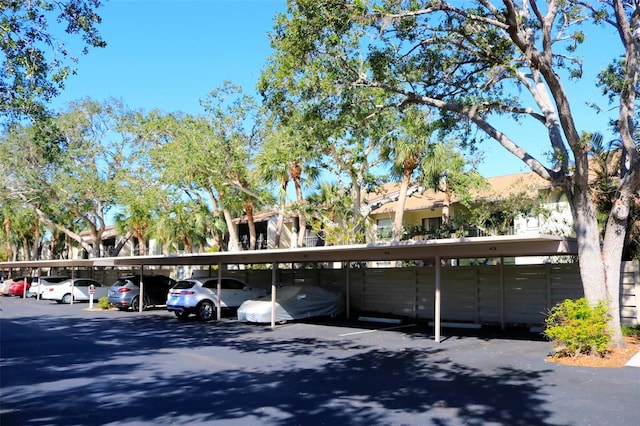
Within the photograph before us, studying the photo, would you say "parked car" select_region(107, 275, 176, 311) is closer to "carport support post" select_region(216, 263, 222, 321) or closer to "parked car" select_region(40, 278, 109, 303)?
"carport support post" select_region(216, 263, 222, 321)

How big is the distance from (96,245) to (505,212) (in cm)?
2893

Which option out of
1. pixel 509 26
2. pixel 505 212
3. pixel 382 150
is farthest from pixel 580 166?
pixel 382 150

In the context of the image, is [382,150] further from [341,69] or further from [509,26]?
[509,26]

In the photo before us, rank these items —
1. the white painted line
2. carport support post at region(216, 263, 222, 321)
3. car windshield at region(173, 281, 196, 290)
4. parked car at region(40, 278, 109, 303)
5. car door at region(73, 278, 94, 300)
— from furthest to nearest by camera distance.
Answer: car door at region(73, 278, 94, 300) → parked car at region(40, 278, 109, 303) → car windshield at region(173, 281, 196, 290) → carport support post at region(216, 263, 222, 321) → the white painted line

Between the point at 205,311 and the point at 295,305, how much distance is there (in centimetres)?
347

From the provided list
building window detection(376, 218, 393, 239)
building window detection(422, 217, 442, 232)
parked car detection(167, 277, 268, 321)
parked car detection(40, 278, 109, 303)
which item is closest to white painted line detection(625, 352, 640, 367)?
parked car detection(167, 277, 268, 321)

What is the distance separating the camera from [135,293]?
25.2m

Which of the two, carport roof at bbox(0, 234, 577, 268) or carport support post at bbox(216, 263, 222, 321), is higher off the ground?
carport roof at bbox(0, 234, 577, 268)

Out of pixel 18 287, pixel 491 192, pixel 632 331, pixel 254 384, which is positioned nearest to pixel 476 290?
pixel 632 331

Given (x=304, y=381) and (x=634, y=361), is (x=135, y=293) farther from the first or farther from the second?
(x=634, y=361)

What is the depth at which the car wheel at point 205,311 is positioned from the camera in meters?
20.1

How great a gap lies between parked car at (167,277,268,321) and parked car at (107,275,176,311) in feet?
17.1

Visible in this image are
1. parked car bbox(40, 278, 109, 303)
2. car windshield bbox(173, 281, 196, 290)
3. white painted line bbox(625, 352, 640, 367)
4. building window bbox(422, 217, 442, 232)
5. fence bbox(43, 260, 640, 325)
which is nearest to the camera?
white painted line bbox(625, 352, 640, 367)

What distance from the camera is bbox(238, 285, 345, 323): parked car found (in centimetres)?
1841
